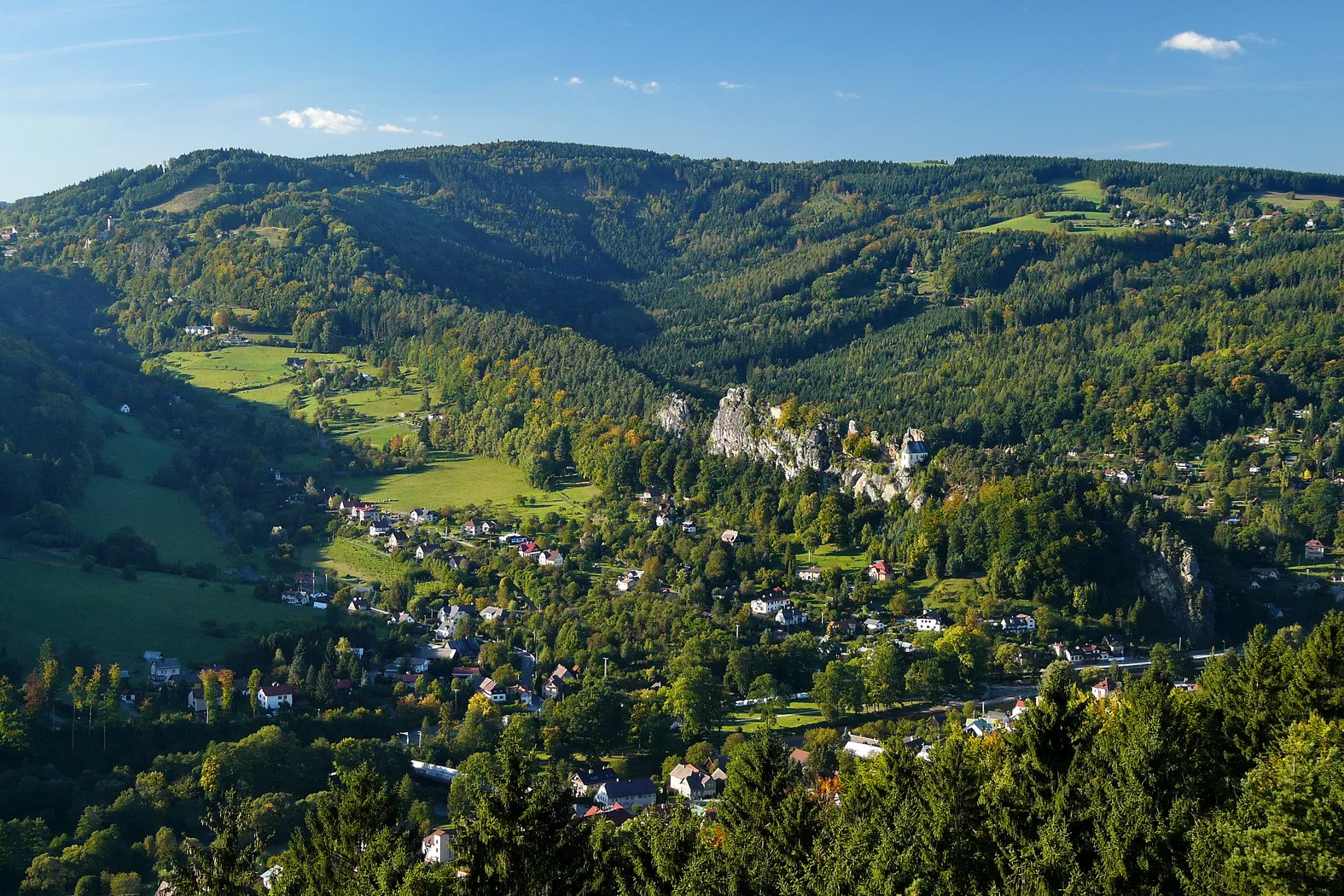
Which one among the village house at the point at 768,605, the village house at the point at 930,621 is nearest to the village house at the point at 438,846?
the village house at the point at 768,605

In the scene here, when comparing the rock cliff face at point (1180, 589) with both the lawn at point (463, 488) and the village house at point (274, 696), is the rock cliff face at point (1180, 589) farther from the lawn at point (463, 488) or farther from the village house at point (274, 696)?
the village house at point (274, 696)

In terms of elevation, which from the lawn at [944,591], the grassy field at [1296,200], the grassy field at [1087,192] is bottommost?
the lawn at [944,591]

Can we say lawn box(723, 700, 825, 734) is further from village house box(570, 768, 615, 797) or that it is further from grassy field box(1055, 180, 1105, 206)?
grassy field box(1055, 180, 1105, 206)

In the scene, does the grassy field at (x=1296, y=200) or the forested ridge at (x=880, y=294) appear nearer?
the forested ridge at (x=880, y=294)

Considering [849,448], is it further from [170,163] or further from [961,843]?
[170,163]

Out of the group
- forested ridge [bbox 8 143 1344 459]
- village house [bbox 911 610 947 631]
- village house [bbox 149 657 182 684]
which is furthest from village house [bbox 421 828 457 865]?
forested ridge [bbox 8 143 1344 459]

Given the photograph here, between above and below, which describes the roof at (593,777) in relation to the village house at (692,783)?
below
